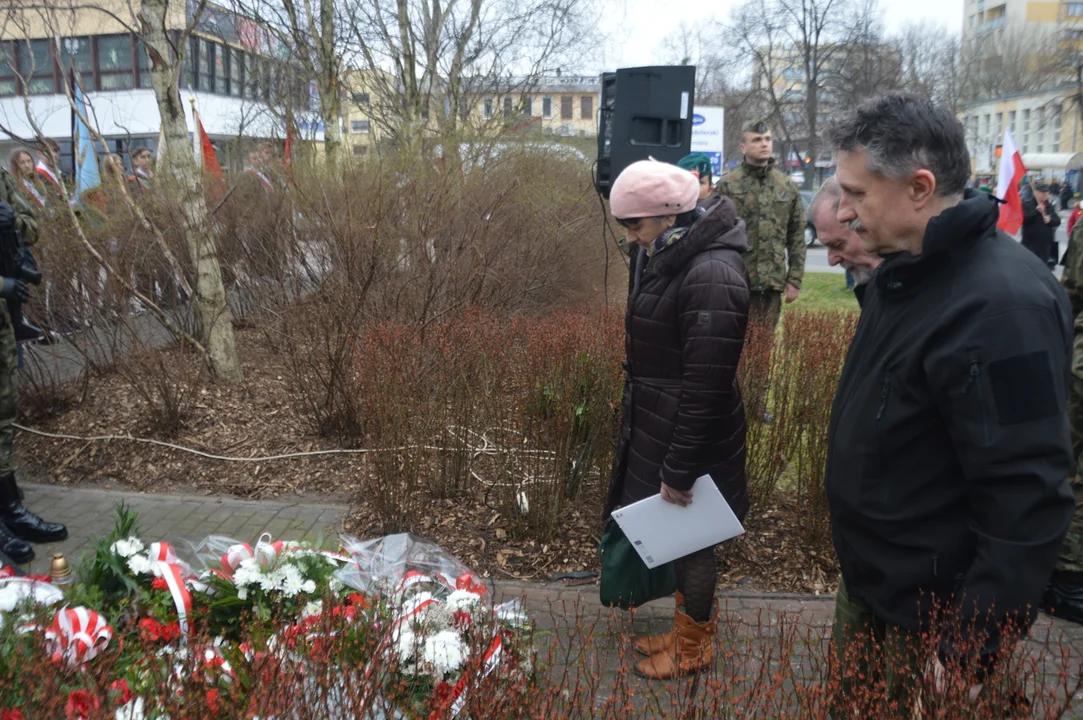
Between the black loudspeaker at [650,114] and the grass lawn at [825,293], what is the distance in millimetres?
6438

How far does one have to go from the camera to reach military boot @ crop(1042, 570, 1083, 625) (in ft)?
11.5

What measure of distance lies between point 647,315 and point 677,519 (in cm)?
71

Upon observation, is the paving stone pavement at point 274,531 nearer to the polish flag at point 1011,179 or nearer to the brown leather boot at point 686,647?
the brown leather boot at point 686,647

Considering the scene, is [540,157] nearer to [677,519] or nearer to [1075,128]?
[677,519]

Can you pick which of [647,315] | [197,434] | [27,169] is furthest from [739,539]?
[27,169]

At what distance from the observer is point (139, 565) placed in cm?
296

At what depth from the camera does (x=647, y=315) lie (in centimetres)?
295

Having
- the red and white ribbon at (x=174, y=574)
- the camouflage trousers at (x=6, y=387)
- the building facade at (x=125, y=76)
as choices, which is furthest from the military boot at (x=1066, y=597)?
the building facade at (x=125, y=76)

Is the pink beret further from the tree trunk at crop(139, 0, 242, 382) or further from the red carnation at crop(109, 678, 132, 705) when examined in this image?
the tree trunk at crop(139, 0, 242, 382)

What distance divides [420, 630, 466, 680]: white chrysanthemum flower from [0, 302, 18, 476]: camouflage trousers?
3263 mm

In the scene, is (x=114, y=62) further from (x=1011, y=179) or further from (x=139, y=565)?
(x=139, y=565)

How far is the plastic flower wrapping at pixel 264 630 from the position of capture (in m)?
1.71

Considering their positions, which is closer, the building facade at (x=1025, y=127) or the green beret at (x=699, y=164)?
the green beret at (x=699, y=164)

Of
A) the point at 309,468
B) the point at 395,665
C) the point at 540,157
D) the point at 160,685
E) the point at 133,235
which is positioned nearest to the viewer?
the point at 160,685
